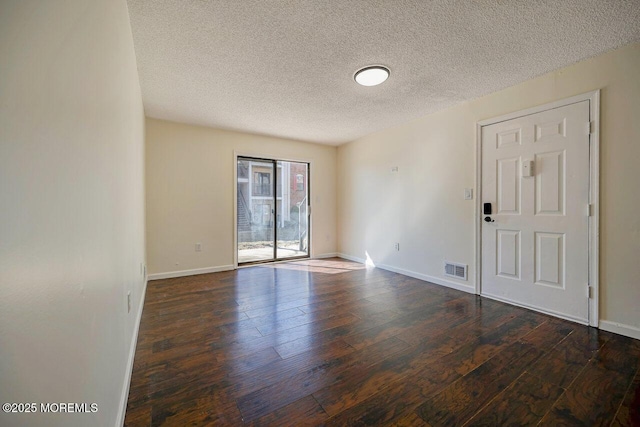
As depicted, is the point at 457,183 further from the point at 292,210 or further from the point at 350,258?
the point at 292,210

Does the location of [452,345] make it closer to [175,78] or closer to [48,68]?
[48,68]

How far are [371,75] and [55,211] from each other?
2569 millimetres

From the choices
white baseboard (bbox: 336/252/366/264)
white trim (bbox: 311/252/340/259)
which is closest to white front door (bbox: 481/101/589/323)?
white baseboard (bbox: 336/252/366/264)

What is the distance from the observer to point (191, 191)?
161 inches

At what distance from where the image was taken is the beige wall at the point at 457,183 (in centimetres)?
213

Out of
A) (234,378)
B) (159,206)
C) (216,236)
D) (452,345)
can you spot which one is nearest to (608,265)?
(452,345)

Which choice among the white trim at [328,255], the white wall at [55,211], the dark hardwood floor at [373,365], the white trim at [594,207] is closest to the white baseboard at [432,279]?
the dark hardwood floor at [373,365]

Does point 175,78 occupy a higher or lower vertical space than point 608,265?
higher

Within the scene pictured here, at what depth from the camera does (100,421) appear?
3.04 feet

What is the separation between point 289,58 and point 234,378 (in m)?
2.55

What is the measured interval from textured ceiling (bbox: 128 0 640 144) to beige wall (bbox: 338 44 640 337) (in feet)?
0.77

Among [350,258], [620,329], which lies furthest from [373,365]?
[350,258]

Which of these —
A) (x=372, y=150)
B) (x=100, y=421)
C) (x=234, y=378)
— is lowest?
(x=234, y=378)

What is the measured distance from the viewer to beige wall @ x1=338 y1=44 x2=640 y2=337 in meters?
2.13
